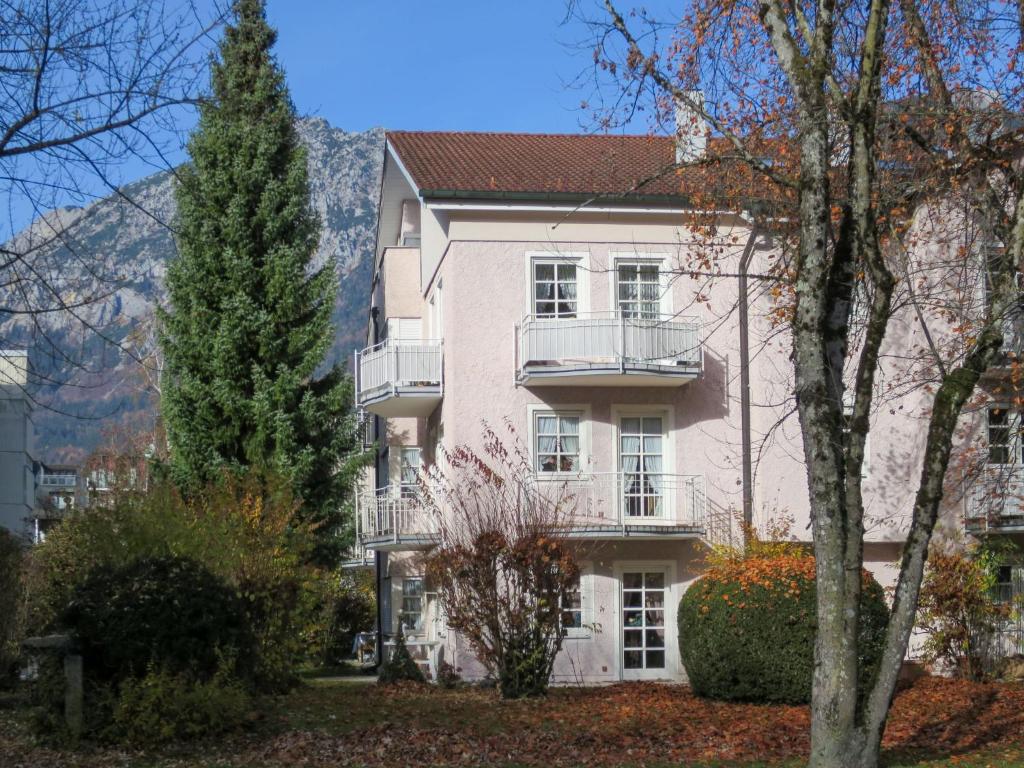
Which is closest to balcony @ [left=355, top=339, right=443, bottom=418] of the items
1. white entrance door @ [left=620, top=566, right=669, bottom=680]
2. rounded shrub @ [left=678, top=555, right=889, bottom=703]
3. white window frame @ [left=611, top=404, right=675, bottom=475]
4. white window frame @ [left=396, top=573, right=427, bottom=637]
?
white window frame @ [left=611, top=404, right=675, bottom=475]

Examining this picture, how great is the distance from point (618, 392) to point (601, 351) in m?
1.53

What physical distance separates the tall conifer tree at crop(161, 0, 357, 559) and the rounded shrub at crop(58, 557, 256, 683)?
13595 mm

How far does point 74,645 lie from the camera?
1417 centimetres

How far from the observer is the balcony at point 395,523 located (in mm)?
26875

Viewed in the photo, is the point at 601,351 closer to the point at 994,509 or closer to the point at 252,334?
the point at 994,509

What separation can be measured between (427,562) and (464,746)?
22.3ft

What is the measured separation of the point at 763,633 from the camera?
19.8m

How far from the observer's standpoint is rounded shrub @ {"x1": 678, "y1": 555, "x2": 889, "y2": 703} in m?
19.5

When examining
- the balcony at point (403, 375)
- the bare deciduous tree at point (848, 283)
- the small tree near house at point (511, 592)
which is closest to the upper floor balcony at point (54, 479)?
the balcony at point (403, 375)

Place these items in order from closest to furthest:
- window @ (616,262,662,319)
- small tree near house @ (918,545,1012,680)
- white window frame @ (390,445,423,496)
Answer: small tree near house @ (918,545,1012,680)
window @ (616,262,662,319)
white window frame @ (390,445,423,496)

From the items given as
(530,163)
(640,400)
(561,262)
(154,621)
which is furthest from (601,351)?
(154,621)

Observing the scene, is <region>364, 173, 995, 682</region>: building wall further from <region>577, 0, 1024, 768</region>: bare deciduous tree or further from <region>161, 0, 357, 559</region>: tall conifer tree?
<region>577, 0, 1024, 768</region>: bare deciduous tree

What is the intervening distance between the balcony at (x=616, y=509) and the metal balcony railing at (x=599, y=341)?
2267mm

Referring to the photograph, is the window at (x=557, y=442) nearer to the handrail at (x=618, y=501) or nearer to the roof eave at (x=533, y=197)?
the handrail at (x=618, y=501)
